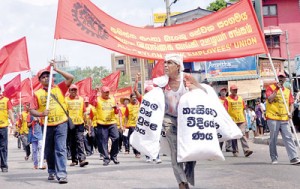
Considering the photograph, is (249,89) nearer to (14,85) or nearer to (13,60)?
(14,85)

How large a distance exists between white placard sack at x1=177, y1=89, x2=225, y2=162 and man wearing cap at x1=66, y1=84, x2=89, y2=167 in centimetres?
600

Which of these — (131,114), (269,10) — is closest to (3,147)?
(131,114)

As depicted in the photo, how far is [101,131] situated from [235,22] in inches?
159

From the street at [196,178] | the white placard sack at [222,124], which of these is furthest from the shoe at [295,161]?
the white placard sack at [222,124]

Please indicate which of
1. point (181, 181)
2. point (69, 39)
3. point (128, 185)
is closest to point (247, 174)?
point (128, 185)

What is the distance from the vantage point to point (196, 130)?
6.96 m

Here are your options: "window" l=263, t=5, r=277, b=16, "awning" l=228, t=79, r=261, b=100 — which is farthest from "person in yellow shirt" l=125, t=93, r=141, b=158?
"window" l=263, t=5, r=277, b=16

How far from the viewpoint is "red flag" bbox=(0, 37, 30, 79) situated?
530 inches

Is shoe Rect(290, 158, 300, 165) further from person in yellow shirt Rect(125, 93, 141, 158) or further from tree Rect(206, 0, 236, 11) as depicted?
tree Rect(206, 0, 236, 11)

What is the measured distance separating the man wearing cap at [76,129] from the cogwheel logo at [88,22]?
291cm

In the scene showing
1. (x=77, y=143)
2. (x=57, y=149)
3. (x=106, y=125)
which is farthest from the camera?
(x=106, y=125)

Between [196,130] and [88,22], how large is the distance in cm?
418

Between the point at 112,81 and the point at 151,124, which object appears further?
the point at 112,81

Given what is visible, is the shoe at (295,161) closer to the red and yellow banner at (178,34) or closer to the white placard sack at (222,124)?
the red and yellow banner at (178,34)
